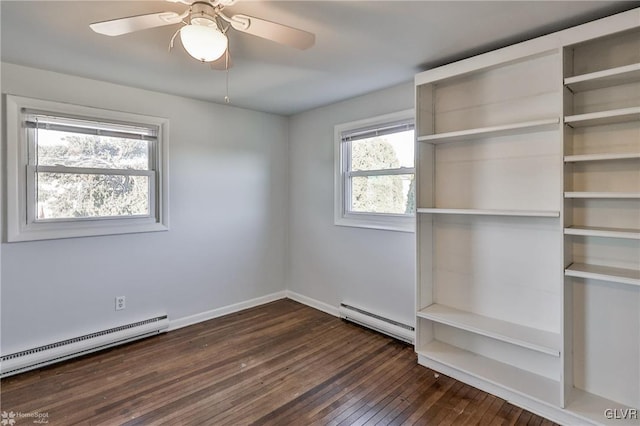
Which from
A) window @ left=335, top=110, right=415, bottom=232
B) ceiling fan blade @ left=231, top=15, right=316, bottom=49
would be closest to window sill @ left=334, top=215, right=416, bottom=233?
window @ left=335, top=110, right=415, bottom=232

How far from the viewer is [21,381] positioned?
239 cm

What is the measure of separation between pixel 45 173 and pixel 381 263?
302 cm

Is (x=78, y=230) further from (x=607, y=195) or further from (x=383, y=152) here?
(x=607, y=195)

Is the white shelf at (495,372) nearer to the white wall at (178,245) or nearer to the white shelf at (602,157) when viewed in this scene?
the white shelf at (602,157)

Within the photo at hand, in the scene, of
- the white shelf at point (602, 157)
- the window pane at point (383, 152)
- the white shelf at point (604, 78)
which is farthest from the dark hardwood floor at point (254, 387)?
the white shelf at point (604, 78)

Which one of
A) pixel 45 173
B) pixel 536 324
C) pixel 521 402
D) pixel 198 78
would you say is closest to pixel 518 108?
pixel 536 324

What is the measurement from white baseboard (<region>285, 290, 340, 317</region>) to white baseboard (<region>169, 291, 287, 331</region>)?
98mm

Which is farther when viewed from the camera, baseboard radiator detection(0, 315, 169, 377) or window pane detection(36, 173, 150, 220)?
window pane detection(36, 173, 150, 220)

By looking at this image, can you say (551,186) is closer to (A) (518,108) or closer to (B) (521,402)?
(A) (518,108)

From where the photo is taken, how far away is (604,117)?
1.74 m

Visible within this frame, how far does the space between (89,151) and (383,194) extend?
2.71 meters

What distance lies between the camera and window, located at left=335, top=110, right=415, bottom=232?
3045mm

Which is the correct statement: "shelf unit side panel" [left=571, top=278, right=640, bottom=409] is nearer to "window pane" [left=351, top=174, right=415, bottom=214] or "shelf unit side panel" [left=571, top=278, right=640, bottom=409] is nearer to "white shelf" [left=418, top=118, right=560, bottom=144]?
"white shelf" [left=418, top=118, right=560, bottom=144]

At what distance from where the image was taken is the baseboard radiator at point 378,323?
2969 millimetres
